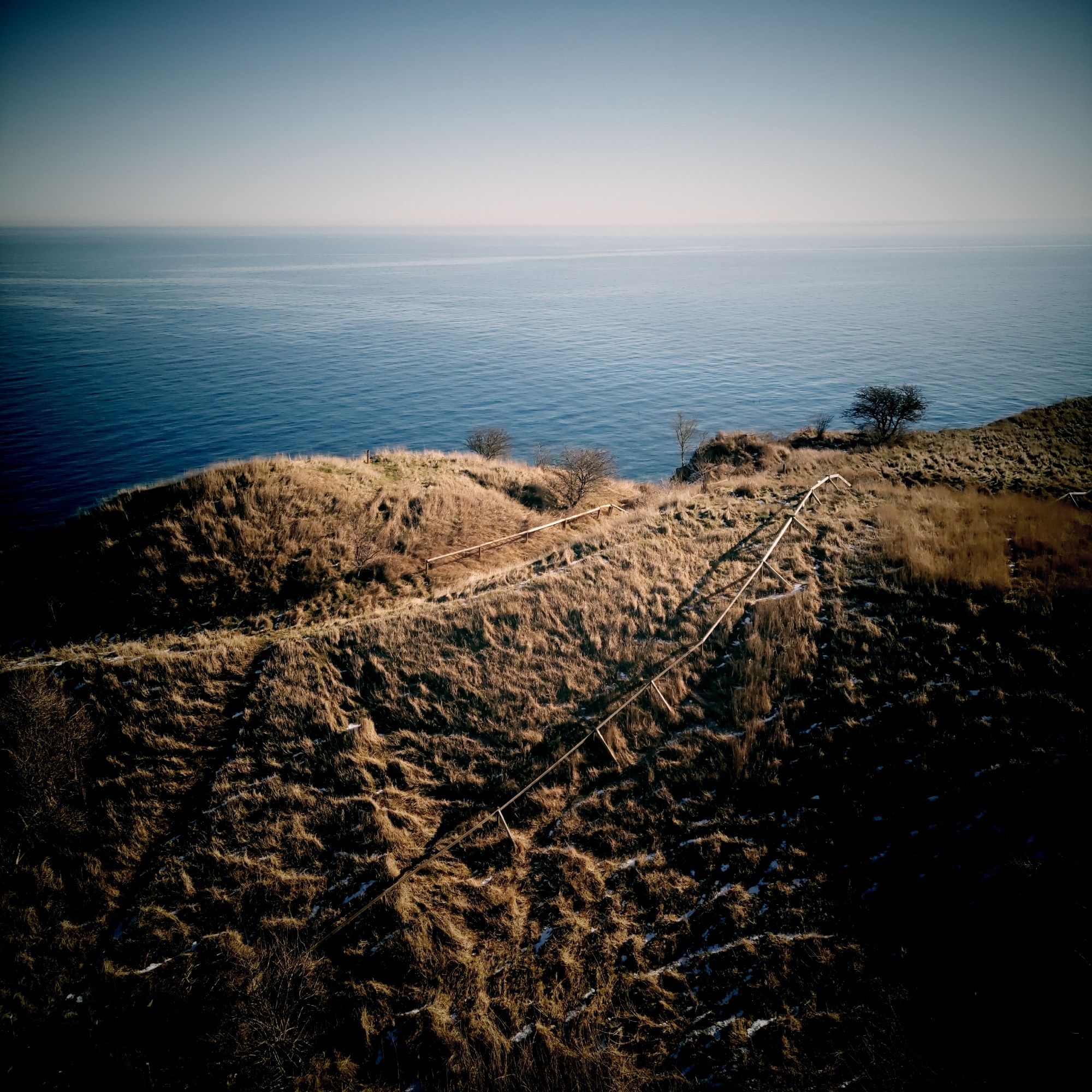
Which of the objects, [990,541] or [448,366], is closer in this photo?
[990,541]

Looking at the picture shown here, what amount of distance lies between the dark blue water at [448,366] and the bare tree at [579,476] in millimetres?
9483

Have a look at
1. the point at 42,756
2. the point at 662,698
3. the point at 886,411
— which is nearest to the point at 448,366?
the point at 886,411

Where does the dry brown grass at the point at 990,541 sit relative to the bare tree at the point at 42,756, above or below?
above

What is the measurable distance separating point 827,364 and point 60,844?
79.8m

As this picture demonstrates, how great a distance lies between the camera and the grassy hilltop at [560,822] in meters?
6.79

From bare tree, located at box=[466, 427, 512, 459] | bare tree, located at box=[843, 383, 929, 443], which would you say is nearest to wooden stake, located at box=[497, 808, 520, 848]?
bare tree, located at box=[466, 427, 512, 459]

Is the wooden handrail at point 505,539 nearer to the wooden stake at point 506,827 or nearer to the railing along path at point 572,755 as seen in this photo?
the railing along path at point 572,755

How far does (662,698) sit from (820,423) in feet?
129

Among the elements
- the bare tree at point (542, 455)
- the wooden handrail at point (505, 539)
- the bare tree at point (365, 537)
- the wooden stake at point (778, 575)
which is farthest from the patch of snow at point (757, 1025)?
the bare tree at point (542, 455)

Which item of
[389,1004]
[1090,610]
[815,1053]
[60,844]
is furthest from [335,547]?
[1090,610]

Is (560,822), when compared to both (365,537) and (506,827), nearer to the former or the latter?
(506,827)

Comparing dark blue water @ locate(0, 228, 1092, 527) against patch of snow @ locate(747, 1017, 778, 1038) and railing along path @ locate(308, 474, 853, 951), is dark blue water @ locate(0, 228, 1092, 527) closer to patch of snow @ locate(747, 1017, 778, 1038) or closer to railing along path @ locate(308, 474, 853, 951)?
railing along path @ locate(308, 474, 853, 951)

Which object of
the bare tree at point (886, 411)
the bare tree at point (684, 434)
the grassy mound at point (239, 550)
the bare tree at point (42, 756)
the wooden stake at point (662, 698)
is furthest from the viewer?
the bare tree at point (684, 434)

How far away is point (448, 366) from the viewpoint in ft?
212
